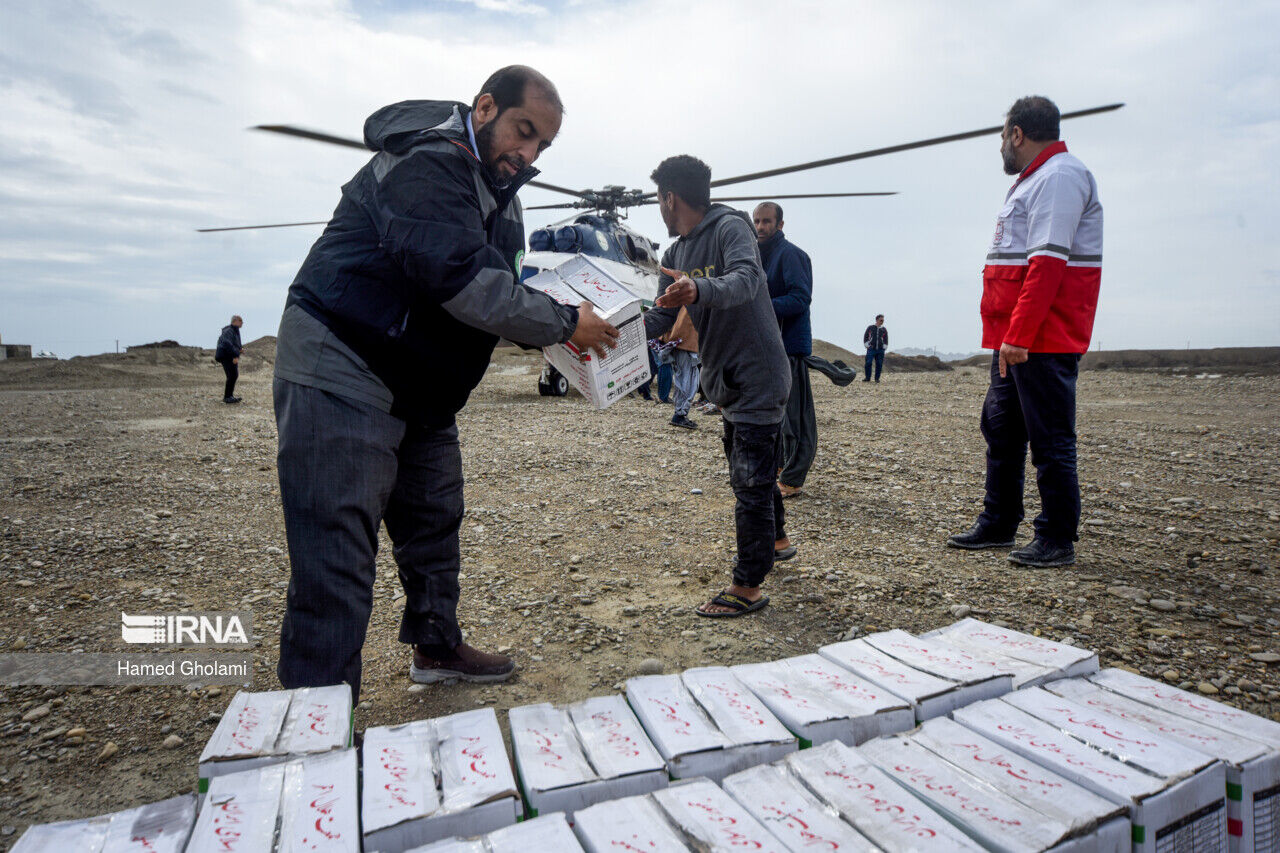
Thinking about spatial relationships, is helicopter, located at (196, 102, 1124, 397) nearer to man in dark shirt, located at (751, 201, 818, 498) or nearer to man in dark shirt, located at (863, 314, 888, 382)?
man in dark shirt, located at (751, 201, 818, 498)

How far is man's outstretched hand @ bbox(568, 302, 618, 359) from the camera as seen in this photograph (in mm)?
2242

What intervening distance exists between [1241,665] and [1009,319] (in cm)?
194

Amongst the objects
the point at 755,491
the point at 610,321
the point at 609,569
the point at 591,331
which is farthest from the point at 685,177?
the point at 609,569

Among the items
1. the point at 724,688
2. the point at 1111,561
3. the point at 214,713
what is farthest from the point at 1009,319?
the point at 214,713

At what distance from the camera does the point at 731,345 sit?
10.2 ft

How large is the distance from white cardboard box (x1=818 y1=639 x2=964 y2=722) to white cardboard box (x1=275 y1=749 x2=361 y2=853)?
1.20 metres

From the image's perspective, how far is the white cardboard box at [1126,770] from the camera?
49.8 inches

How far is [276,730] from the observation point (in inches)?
58.0

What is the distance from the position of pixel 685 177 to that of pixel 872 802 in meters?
2.57

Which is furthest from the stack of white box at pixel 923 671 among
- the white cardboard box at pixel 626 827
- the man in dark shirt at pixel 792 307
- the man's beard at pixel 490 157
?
the man in dark shirt at pixel 792 307

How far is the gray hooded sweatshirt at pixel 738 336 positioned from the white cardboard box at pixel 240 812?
2.25 meters

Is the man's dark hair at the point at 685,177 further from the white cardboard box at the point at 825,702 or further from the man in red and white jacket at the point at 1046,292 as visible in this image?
the white cardboard box at the point at 825,702

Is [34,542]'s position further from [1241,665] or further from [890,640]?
[1241,665]

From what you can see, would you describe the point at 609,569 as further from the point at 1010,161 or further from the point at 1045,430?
the point at 1010,161
